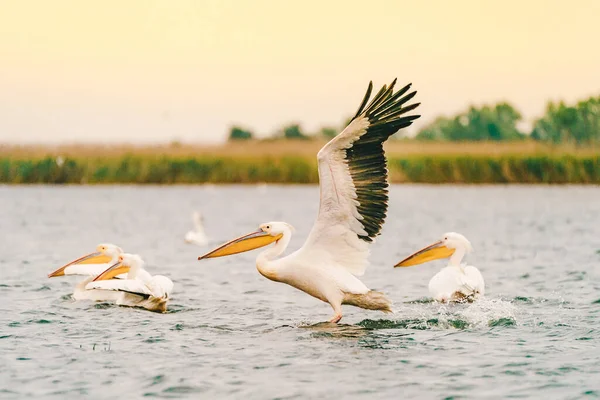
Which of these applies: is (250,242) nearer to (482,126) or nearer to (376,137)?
(376,137)

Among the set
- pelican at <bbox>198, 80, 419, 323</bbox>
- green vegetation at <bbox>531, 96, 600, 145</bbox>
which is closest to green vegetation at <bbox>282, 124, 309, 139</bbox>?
green vegetation at <bbox>531, 96, 600, 145</bbox>

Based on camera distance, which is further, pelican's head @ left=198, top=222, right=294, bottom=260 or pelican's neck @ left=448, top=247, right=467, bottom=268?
pelican's neck @ left=448, top=247, right=467, bottom=268

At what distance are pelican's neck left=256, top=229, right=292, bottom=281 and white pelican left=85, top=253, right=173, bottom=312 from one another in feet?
4.28

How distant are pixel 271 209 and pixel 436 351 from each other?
23.0 metres

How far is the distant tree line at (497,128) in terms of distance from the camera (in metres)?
64.4

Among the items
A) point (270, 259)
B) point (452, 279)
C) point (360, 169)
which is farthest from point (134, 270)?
point (452, 279)

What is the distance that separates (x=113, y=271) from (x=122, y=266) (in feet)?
0.45

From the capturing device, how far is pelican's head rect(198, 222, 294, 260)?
9.24 meters

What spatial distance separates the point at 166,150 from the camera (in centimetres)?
4406

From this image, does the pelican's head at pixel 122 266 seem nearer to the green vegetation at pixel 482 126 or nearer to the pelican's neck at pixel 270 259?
the pelican's neck at pixel 270 259

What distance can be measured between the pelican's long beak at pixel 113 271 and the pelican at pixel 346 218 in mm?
1739

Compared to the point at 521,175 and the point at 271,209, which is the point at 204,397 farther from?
the point at 521,175

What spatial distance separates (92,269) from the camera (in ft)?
36.7

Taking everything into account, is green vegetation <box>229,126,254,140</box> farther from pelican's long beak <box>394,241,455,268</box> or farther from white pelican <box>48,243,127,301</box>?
pelican's long beak <box>394,241,455,268</box>
